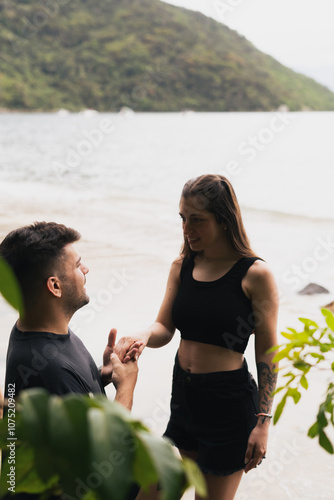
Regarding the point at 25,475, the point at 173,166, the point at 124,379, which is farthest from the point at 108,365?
the point at 173,166

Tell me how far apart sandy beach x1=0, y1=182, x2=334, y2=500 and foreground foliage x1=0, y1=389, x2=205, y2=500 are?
6.58 feet

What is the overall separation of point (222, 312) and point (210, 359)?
23 centimetres

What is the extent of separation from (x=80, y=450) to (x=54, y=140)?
72806mm

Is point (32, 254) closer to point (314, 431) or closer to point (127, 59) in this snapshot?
point (314, 431)

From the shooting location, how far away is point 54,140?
7081cm

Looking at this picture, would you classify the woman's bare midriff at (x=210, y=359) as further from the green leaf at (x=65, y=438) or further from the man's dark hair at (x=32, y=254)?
the green leaf at (x=65, y=438)

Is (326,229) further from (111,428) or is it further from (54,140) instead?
(54,140)

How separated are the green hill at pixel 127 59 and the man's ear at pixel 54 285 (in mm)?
88532

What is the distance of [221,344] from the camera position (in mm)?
2699

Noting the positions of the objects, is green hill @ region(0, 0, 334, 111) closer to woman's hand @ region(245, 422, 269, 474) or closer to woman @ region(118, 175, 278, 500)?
woman @ region(118, 175, 278, 500)

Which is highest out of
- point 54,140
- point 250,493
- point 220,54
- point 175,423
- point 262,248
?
point 220,54

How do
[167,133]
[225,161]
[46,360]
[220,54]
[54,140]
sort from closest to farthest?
[46,360], [225,161], [54,140], [167,133], [220,54]

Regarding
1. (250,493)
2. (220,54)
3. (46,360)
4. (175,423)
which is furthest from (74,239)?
(220,54)

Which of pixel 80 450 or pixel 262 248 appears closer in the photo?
pixel 80 450
